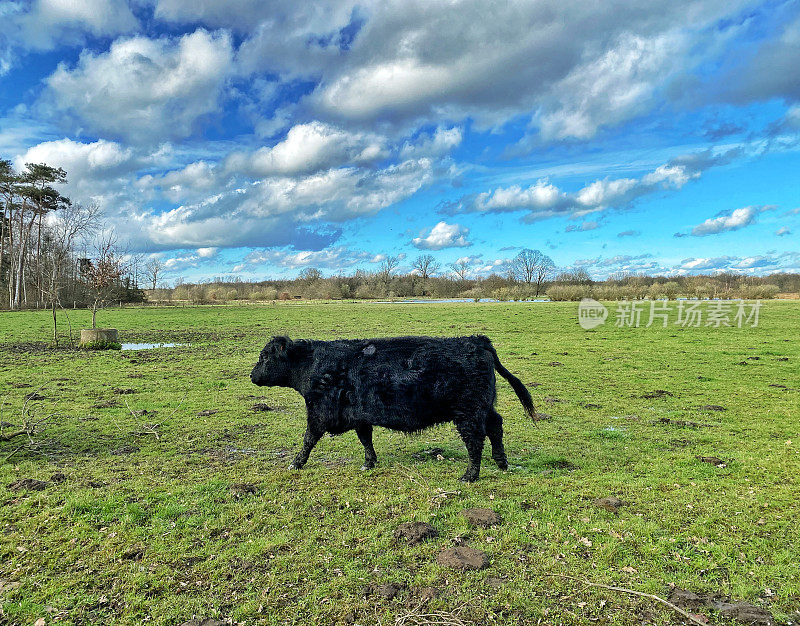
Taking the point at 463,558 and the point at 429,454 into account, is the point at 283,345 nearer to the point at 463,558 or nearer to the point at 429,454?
the point at 429,454

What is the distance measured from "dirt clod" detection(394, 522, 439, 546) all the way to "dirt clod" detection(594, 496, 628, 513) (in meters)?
2.25

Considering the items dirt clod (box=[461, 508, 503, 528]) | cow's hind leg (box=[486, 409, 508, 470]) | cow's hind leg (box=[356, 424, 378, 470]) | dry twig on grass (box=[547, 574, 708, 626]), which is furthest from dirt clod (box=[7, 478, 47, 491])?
dry twig on grass (box=[547, 574, 708, 626])

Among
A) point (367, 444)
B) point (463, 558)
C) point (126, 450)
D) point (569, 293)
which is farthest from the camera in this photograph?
point (569, 293)

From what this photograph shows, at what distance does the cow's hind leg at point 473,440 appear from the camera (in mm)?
6566

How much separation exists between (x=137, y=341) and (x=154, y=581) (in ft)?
80.0

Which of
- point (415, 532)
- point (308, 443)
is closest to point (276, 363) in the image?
point (308, 443)

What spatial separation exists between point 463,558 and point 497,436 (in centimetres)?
263

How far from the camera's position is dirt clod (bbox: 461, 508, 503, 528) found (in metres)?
5.36

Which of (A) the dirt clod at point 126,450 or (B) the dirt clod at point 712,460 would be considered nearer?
(B) the dirt clod at point 712,460

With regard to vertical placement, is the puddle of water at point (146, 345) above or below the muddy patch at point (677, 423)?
below

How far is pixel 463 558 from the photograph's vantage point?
15.2 ft

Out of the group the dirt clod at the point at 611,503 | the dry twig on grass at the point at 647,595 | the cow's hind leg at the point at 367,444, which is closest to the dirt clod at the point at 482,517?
the dry twig on grass at the point at 647,595

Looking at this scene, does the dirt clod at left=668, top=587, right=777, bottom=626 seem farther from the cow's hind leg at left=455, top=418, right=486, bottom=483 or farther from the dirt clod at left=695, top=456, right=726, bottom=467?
the dirt clod at left=695, top=456, right=726, bottom=467

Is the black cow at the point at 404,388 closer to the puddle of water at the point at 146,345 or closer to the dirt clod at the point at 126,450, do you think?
the dirt clod at the point at 126,450
